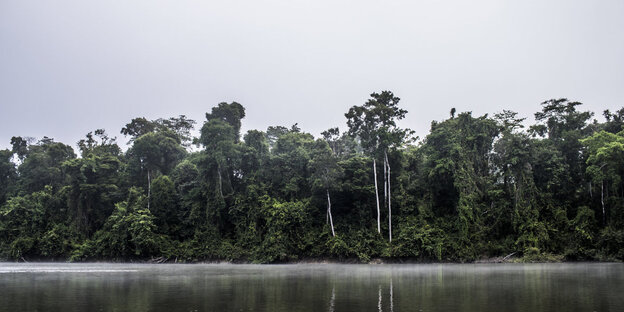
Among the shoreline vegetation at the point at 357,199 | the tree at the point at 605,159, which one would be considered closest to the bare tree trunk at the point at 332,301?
the shoreline vegetation at the point at 357,199

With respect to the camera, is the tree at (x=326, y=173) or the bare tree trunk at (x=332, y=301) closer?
the bare tree trunk at (x=332, y=301)

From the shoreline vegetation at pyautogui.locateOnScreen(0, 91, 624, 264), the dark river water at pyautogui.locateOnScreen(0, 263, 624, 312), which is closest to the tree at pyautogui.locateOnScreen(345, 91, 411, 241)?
the shoreline vegetation at pyautogui.locateOnScreen(0, 91, 624, 264)

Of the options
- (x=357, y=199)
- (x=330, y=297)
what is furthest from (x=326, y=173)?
(x=330, y=297)

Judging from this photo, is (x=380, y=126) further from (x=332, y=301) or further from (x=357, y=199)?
(x=332, y=301)

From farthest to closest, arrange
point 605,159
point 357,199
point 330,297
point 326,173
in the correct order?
point 357,199, point 326,173, point 605,159, point 330,297

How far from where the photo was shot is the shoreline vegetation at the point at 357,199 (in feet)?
113

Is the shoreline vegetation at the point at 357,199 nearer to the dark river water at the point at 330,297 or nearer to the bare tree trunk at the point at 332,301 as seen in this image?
the dark river water at the point at 330,297

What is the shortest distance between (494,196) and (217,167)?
25.4 meters

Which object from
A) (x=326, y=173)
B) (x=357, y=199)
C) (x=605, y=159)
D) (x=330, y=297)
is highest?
(x=605, y=159)

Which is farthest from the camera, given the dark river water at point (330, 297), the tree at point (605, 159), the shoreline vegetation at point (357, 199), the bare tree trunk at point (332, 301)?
the shoreline vegetation at point (357, 199)

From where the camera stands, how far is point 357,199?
4044 centimetres

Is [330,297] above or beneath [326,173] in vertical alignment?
beneath

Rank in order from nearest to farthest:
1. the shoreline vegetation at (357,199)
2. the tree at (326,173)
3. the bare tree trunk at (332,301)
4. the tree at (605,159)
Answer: the bare tree trunk at (332,301) < the tree at (605,159) < the shoreline vegetation at (357,199) < the tree at (326,173)

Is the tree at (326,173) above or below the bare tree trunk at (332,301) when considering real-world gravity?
Result: above
